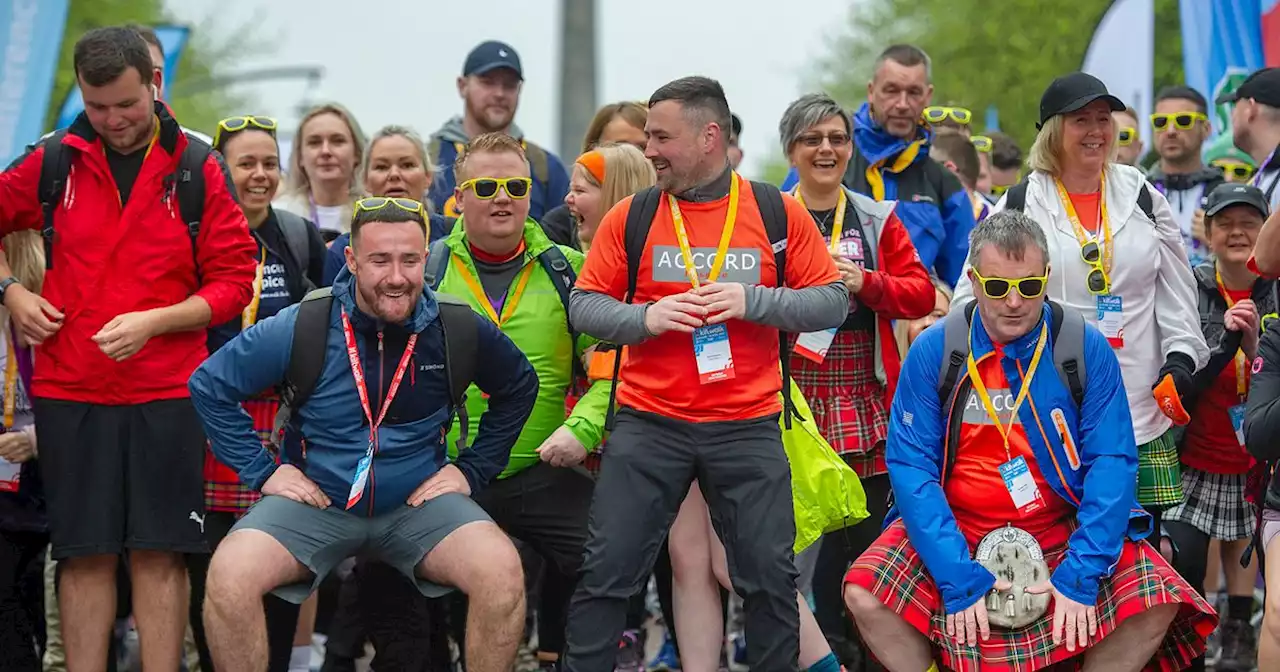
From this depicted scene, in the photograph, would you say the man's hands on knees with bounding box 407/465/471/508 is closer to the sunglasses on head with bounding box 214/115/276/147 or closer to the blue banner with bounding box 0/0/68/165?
the sunglasses on head with bounding box 214/115/276/147

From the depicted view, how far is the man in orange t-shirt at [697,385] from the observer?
18.7ft

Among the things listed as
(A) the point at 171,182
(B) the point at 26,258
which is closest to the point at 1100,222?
(A) the point at 171,182

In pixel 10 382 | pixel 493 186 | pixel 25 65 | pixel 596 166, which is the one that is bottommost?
pixel 10 382

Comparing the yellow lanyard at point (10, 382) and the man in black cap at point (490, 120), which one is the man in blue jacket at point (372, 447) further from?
the man in black cap at point (490, 120)

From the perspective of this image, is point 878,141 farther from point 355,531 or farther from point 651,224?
point 355,531

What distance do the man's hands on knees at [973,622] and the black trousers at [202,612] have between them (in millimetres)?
2558

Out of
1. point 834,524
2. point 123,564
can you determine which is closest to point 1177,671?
point 834,524

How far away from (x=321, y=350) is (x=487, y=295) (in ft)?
3.01

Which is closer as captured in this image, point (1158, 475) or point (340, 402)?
point (340, 402)

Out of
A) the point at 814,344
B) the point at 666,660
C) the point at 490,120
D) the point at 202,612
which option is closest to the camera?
the point at 202,612

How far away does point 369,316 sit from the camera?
597 centimetres

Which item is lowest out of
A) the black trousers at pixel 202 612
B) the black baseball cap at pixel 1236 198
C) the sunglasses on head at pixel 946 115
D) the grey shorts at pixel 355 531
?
the black trousers at pixel 202 612

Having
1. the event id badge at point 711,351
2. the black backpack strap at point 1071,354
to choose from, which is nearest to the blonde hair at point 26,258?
the event id badge at point 711,351

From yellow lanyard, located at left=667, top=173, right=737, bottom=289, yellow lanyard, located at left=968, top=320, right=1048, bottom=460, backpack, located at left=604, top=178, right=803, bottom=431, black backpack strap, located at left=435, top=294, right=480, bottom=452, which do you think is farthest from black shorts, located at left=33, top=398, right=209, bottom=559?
yellow lanyard, located at left=968, top=320, right=1048, bottom=460
